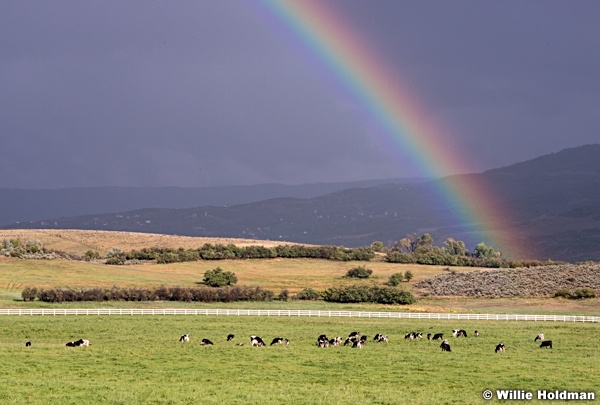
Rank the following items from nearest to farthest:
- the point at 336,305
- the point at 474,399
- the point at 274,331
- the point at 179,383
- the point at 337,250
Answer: the point at 474,399 → the point at 179,383 → the point at 274,331 → the point at 336,305 → the point at 337,250

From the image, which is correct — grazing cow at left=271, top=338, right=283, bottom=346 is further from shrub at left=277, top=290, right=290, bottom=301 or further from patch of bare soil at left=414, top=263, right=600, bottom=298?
patch of bare soil at left=414, top=263, right=600, bottom=298

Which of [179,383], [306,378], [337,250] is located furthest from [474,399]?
[337,250]

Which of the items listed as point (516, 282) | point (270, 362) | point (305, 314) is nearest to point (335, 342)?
point (270, 362)

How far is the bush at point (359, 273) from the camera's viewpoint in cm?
11112

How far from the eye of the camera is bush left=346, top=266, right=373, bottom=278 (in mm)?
111125

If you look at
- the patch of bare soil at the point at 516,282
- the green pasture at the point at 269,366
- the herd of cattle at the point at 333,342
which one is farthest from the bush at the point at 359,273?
the herd of cattle at the point at 333,342

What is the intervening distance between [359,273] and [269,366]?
7095cm

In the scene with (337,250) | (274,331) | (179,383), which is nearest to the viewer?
(179,383)

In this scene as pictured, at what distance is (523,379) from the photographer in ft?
123

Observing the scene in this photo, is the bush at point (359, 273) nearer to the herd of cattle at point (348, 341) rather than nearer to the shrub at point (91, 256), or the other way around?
the shrub at point (91, 256)

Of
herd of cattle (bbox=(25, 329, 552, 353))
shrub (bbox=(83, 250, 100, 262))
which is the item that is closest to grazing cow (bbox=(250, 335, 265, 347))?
herd of cattle (bbox=(25, 329, 552, 353))

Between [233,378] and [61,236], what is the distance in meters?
141

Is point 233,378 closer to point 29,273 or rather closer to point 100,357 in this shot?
point 100,357

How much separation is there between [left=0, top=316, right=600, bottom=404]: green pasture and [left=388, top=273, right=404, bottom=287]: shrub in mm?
43580
